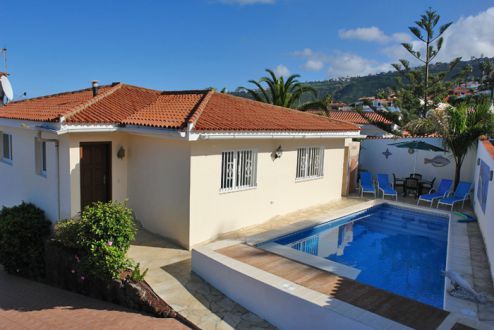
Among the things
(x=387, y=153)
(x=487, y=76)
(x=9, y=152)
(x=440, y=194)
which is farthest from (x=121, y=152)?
(x=487, y=76)

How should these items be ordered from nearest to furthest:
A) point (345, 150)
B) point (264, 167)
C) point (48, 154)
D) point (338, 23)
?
point (48, 154) → point (264, 167) → point (345, 150) → point (338, 23)

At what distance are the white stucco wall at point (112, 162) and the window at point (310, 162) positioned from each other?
715 cm

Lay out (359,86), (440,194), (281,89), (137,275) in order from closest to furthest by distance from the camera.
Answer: (137,275)
(440,194)
(281,89)
(359,86)

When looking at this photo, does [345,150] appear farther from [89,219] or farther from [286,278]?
[89,219]

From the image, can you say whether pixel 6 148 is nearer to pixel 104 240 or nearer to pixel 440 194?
pixel 104 240

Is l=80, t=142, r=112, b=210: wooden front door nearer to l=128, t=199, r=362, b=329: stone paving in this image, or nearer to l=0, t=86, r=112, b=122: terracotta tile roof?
l=0, t=86, r=112, b=122: terracotta tile roof

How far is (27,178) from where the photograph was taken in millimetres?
15188

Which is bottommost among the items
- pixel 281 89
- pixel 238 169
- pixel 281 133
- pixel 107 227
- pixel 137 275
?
pixel 137 275

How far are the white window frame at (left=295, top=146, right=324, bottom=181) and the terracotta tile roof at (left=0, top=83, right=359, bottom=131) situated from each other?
110 centimetres

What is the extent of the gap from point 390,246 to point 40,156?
1356 cm

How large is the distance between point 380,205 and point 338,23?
Result: 12.8 m

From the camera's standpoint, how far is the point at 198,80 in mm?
36250

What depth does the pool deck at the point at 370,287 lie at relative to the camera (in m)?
6.98

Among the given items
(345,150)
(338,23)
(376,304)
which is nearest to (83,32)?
(338,23)
